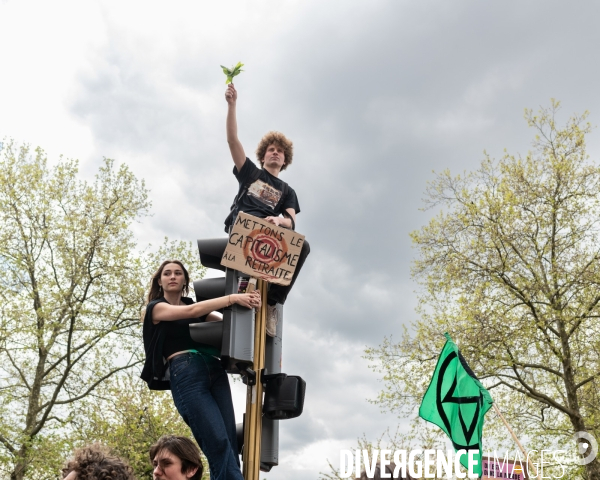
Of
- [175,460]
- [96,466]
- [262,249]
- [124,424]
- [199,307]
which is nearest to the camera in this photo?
[96,466]

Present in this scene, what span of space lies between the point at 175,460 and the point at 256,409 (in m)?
0.67

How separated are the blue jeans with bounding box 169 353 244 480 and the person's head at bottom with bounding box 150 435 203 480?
176 millimetres

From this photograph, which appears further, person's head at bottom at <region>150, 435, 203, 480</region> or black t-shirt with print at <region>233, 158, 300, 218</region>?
black t-shirt with print at <region>233, 158, 300, 218</region>

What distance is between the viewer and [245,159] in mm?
4883

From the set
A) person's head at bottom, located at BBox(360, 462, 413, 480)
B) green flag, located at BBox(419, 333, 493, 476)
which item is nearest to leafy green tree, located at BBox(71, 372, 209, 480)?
green flag, located at BBox(419, 333, 493, 476)

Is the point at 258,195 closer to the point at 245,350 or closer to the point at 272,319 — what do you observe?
the point at 272,319

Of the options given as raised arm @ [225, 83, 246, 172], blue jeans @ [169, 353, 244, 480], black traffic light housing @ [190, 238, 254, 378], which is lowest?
blue jeans @ [169, 353, 244, 480]

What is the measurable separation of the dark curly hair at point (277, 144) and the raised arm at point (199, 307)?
1.53 m

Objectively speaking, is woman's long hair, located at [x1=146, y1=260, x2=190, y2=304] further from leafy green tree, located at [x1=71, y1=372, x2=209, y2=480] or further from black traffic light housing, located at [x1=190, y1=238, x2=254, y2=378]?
leafy green tree, located at [x1=71, y1=372, x2=209, y2=480]

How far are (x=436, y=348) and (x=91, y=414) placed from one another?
10429mm

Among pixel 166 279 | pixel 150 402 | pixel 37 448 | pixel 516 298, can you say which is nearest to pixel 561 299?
pixel 516 298

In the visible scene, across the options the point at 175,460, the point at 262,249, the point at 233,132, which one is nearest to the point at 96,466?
the point at 175,460

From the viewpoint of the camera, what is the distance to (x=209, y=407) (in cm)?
409

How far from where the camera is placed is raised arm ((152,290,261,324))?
13.4 feet
